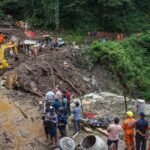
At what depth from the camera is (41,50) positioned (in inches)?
1233

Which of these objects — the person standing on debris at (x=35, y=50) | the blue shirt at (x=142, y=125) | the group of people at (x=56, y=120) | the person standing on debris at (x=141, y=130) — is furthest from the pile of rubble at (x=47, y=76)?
the blue shirt at (x=142, y=125)

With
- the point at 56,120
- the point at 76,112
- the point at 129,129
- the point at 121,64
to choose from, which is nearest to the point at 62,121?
the point at 56,120

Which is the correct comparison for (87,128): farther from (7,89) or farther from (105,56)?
(105,56)

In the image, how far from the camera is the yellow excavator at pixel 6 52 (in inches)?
1098

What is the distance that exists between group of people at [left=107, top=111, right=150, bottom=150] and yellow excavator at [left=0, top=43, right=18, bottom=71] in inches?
556

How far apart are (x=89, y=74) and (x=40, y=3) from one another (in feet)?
54.6

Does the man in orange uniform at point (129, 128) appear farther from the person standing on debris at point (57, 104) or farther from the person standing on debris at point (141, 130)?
the person standing on debris at point (57, 104)

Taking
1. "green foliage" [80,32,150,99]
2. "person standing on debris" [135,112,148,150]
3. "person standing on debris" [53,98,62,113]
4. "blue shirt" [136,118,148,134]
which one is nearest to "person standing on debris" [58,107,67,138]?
"person standing on debris" [53,98,62,113]

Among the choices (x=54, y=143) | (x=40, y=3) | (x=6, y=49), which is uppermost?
(x=40, y=3)

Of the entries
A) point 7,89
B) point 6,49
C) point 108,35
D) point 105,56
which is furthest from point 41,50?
point 108,35

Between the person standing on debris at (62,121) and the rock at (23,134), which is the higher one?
the person standing on debris at (62,121)

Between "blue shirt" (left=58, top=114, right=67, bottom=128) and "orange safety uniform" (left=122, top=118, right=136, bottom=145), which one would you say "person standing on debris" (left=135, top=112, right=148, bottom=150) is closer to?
"orange safety uniform" (left=122, top=118, right=136, bottom=145)

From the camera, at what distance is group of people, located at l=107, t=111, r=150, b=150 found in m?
14.9

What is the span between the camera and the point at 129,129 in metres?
15.4
